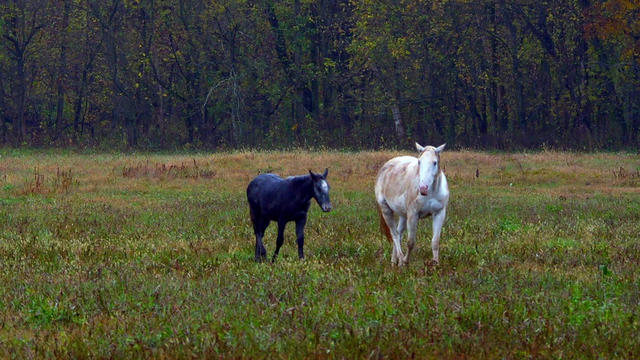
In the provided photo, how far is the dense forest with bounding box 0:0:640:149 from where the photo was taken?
4619 cm

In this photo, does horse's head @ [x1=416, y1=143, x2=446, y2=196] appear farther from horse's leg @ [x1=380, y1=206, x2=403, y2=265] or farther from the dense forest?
the dense forest

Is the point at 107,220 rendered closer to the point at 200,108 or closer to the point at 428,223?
the point at 428,223

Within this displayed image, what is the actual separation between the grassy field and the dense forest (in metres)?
26.9

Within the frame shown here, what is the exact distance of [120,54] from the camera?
54906 millimetres

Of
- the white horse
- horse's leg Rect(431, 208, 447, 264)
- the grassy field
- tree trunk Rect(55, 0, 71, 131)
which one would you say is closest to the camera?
the grassy field

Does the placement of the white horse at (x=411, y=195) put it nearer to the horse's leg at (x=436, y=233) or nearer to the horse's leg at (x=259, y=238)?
the horse's leg at (x=436, y=233)

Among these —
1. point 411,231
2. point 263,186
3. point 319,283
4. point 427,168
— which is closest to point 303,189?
point 263,186

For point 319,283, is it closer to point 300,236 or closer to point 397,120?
point 300,236

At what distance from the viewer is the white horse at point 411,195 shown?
11238 millimetres

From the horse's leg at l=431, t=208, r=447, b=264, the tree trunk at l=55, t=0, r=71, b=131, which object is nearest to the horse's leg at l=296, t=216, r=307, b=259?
the horse's leg at l=431, t=208, r=447, b=264

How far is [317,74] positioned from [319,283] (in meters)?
43.9

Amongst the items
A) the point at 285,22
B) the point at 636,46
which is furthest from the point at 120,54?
the point at 636,46

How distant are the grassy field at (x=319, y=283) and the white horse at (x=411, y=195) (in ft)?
1.37

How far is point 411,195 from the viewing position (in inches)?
460
